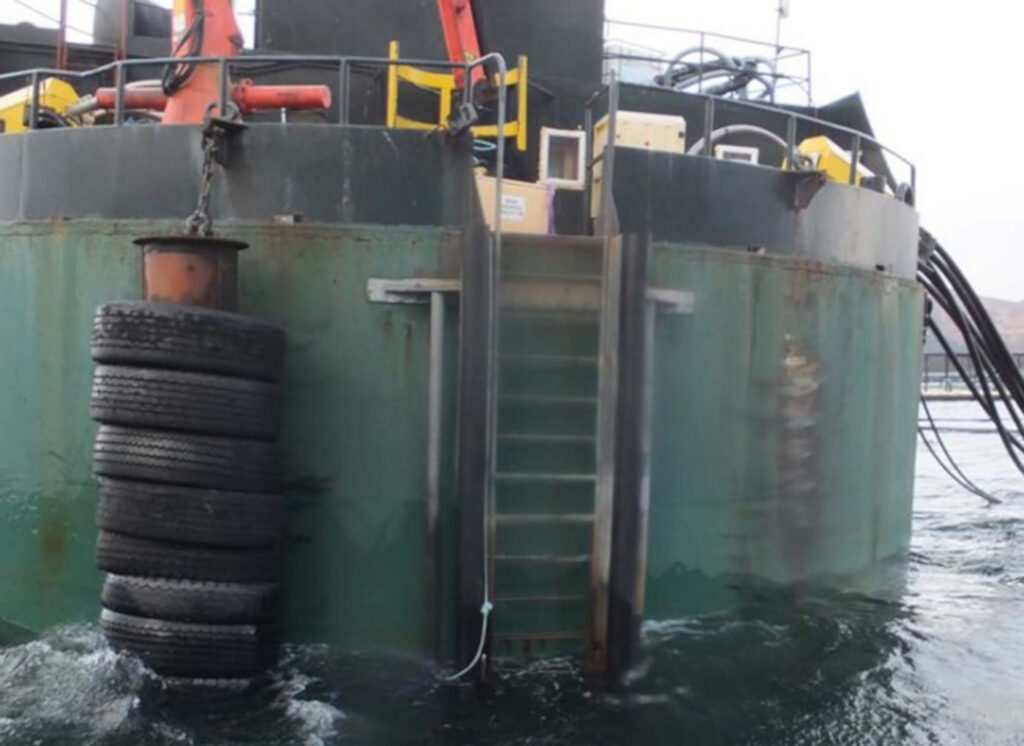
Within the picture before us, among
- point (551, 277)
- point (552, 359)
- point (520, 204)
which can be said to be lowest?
point (552, 359)

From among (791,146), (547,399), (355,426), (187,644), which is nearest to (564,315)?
(547,399)

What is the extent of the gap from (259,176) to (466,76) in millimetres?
1470

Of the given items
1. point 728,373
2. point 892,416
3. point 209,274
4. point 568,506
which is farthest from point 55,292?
point 892,416

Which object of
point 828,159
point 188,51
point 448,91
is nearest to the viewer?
point 188,51

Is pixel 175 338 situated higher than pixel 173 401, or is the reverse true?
pixel 175 338

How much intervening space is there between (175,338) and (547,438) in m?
2.28

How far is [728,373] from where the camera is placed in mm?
7293

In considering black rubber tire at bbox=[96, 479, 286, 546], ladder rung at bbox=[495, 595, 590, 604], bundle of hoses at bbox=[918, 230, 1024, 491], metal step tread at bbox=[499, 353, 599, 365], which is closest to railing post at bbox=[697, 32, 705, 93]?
bundle of hoses at bbox=[918, 230, 1024, 491]

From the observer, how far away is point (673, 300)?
7020 mm

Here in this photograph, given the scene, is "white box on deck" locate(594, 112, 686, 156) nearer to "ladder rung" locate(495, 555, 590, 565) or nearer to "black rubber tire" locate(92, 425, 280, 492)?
"ladder rung" locate(495, 555, 590, 565)

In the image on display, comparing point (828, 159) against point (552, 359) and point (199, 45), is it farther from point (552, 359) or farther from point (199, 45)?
point (199, 45)

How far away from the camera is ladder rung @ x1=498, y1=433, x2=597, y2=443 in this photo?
6586 mm

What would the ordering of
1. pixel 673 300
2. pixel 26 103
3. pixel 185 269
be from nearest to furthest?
pixel 185 269 → pixel 673 300 → pixel 26 103

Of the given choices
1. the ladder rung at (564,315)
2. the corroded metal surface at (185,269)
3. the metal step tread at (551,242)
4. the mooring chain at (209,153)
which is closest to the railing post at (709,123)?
the metal step tread at (551,242)
